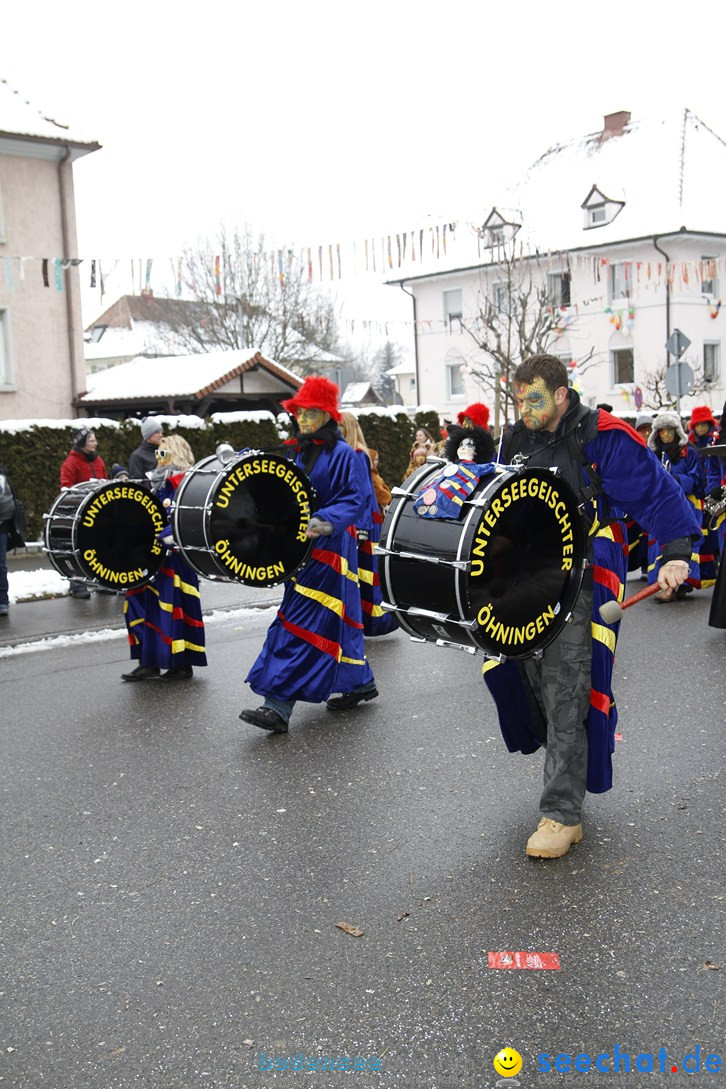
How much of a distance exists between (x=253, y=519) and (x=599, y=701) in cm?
246

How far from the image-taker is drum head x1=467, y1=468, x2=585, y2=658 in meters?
3.84

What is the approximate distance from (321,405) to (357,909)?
9.89 ft

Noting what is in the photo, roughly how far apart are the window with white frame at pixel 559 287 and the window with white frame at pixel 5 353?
2016 centimetres

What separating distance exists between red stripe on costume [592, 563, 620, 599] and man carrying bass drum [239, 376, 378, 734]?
1880 millimetres

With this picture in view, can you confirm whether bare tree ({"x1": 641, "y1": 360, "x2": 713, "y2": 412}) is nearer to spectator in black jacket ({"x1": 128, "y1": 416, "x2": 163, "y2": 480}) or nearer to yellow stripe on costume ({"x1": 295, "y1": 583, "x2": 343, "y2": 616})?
spectator in black jacket ({"x1": 128, "y1": 416, "x2": 163, "y2": 480})

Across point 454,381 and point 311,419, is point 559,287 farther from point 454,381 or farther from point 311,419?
point 311,419

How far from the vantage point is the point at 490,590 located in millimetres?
3910

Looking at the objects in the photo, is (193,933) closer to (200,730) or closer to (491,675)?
(491,675)

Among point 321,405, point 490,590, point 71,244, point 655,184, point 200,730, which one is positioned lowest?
point 200,730

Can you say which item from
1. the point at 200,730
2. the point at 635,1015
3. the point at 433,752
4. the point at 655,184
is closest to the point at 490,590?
the point at 635,1015

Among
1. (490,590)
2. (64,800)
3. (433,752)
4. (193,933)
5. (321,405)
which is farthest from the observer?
(321,405)

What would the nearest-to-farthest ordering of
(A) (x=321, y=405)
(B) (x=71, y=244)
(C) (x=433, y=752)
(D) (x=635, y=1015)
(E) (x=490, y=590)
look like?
(D) (x=635, y=1015)
(E) (x=490, y=590)
(C) (x=433, y=752)
(A) (x=321, y=405)
(B) (x=71, y=244)

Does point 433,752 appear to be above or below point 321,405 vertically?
below

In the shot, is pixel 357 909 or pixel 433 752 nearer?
pixel 357 909
